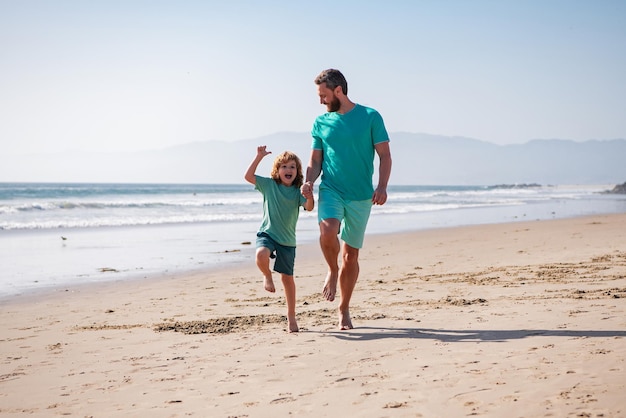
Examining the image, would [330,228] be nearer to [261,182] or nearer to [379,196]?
[379,196]

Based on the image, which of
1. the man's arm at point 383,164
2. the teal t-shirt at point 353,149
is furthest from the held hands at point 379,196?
the teal t-shirt at point 353,149

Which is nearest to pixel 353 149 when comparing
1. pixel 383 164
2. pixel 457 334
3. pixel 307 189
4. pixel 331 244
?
pixel 383 164

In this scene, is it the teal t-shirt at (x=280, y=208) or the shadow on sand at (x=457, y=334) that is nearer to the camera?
the shadow on sand at (x=457, y=334)

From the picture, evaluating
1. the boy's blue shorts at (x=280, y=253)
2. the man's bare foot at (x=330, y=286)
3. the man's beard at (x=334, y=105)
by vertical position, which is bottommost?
the man's bare foot at (x=330, y=286)

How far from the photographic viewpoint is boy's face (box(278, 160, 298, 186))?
528 centimetres

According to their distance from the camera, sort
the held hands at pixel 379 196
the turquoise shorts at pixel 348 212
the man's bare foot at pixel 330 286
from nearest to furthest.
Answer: the held hands at pixel 379 196
the turquoise shorts at pixel 348 212
the man's bare foot at pixel 330 286

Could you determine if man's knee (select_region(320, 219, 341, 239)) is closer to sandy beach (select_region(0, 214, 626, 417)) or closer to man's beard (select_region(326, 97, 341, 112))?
sandy beach (select_region(0, 214, 626, 417))

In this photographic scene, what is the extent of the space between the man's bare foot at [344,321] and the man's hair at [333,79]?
175 centimetres

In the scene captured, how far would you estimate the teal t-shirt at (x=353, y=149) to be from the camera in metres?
5.26

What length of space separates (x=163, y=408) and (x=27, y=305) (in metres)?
4.31

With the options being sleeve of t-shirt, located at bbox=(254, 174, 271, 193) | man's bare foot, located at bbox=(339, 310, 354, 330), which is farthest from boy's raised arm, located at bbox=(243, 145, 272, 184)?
man's bare foot, located at bbox=(339, 310, 354, 330)

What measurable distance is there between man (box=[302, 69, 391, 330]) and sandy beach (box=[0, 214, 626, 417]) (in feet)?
2.03

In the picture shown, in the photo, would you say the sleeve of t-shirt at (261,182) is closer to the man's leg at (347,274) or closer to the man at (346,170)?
the man at (346,170)

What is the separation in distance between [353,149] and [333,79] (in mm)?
580
